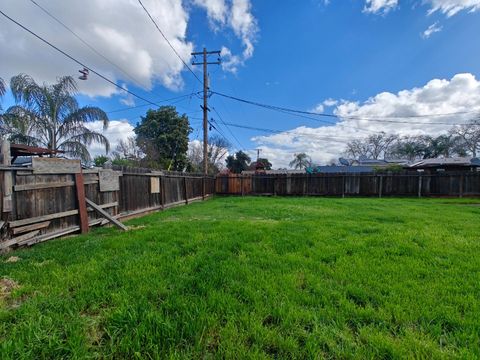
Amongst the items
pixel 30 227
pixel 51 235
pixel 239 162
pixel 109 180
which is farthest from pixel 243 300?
pixel 239 162

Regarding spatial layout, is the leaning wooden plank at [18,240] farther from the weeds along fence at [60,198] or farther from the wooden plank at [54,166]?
the wooden plank at [54,166]

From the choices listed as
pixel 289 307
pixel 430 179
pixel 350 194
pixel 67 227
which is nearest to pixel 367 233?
pixel 289 307

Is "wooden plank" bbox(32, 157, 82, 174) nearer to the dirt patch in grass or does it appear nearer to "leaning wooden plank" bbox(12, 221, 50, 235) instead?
"leaning wooden plank" bbox(12, 221, 50, 235)

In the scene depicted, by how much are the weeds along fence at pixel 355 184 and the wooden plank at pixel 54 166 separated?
1123 centimetres

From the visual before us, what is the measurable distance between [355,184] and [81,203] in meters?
13.9

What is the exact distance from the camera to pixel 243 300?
6.98ft

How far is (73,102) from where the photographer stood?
35.0 feet

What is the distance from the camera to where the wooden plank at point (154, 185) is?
7793mm

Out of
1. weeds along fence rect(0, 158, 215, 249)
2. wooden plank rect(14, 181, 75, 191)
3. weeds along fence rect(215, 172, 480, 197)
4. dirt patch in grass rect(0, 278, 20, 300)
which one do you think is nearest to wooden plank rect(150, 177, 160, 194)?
weeds along fence rect(0, 158, 215, 249)

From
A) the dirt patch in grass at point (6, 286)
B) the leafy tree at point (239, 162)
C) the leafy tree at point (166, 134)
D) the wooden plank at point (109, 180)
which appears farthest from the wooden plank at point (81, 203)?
the leafy tree at point (239, 162)

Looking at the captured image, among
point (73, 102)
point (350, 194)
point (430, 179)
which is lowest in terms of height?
point (350, 194)

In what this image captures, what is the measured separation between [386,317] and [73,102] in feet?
43.0

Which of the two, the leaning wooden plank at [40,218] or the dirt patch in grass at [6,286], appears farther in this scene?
the leaning wooden plank at [40,218]

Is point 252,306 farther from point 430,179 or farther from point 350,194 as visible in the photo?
point 430,179
